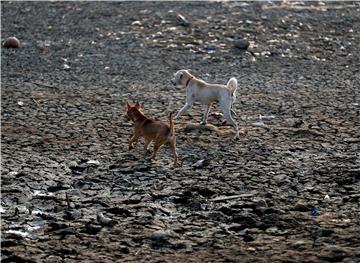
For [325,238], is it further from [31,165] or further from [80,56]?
[80,56]

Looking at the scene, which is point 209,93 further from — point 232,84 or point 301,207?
point 301,207

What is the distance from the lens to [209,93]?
836 centimetres

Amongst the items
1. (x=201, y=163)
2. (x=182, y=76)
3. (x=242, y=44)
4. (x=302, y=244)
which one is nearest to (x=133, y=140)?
(x=201, y=163)

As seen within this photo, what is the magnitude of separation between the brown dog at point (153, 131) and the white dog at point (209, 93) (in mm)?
1293

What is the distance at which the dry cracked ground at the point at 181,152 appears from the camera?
5023mm

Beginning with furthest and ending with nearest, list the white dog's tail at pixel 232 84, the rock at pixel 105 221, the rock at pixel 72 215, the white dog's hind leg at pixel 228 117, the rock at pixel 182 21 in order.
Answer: the rock at pixel 182 21
the white dog's tail at pixel 232 84
the white dog's hind leg at pixel 228 117
the rock at pixel 72 215
the rock at pixel 105 221

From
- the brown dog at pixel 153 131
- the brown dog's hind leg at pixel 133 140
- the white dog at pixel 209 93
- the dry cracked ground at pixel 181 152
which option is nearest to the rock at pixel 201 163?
the dry cracked ground at pixel 181 152

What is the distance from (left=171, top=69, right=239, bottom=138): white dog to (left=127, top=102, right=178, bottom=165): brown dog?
1.29 metres

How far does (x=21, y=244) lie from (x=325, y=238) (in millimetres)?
2131

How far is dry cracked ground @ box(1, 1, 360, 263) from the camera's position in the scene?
5.02 meters

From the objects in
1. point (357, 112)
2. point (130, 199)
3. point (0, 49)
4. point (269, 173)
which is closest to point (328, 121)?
point (357, 112)

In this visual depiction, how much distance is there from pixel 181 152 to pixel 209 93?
121 centimetres

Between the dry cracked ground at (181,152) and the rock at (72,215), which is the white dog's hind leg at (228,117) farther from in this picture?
the rock at (72,215)

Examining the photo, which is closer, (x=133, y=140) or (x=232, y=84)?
(x=133, y=140)
